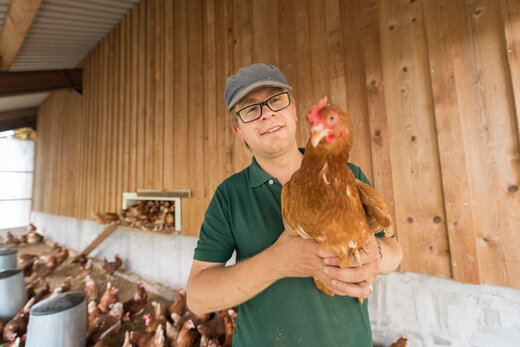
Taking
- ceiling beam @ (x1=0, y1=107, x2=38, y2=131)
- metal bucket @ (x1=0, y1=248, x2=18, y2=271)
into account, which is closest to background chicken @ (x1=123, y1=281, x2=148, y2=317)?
metal bucket @ (x1=0, y1=248, x2=18, y2=271)

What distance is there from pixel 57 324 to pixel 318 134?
2863mm

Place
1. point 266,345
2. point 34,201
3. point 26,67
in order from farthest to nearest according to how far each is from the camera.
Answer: point 34,201
point 26,67
point 266,345

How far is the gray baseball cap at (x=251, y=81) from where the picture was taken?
3.25ft

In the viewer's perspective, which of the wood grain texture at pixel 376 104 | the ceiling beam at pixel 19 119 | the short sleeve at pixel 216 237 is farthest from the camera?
the ceiling beam at pixel 19 119

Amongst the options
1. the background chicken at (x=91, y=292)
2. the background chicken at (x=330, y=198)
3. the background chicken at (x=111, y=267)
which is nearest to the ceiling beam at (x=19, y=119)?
the background chicken at (x=111, y=267)

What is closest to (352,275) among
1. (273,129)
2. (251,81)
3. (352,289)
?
(352,289)

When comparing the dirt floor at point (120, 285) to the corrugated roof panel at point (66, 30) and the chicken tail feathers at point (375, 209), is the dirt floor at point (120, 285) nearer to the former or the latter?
the chicken tail feathers at point (375, 209)

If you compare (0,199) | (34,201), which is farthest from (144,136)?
(0,199)

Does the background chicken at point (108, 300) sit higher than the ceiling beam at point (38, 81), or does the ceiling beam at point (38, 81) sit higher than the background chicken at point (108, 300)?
the ceiling beam at point (38, 81)

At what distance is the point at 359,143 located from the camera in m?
1.79

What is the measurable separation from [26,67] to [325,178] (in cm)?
976

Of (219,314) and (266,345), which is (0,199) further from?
(266,345)

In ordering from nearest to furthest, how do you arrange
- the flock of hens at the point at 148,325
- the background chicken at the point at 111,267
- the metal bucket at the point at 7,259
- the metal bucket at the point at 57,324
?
the metal bucket at the point at 57,324
the flock of hens at the point at 148,325
the metal bucket at the point at 7,259
the background chicken at the point at 111,267

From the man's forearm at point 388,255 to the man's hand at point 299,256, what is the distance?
0.29 meters
